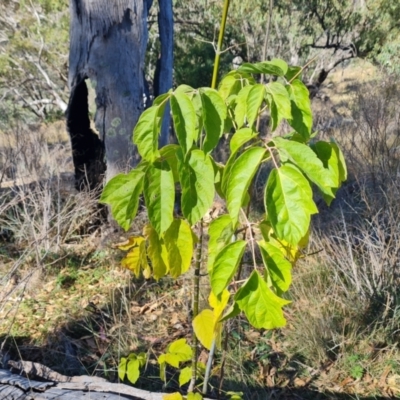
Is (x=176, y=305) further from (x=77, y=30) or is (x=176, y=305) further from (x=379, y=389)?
(x=77, y=30)

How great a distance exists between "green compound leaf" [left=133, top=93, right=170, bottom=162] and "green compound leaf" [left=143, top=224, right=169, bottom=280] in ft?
1.02

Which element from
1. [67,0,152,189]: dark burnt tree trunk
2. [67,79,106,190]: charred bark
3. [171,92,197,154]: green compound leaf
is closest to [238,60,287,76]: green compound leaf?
[171,92,197,154]: green compound leaf

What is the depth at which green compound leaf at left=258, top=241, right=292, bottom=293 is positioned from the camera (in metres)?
1.02

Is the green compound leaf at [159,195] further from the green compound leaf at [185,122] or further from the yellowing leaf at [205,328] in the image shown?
the yellowing leaf at [205,328]

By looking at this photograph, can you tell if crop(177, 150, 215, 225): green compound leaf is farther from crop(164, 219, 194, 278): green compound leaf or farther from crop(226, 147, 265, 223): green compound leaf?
crop(164, 219, 194, 278): green compound leaf

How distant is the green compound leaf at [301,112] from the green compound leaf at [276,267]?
268 millimetres

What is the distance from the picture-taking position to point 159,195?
106 cm

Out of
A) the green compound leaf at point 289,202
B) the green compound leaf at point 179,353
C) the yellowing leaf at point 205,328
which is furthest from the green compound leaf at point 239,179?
the green compound leaf at point 179,353

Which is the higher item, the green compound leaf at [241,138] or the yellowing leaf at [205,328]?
the green compound leaf at [241,138]

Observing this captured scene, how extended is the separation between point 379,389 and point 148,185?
79.1 inches

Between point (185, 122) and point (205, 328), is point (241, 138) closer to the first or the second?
point (185, 122)

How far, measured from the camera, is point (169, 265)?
123cm

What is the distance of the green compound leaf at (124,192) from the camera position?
1.07 metres

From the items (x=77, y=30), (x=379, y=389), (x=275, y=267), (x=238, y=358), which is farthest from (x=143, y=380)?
(x=77, y=30)
